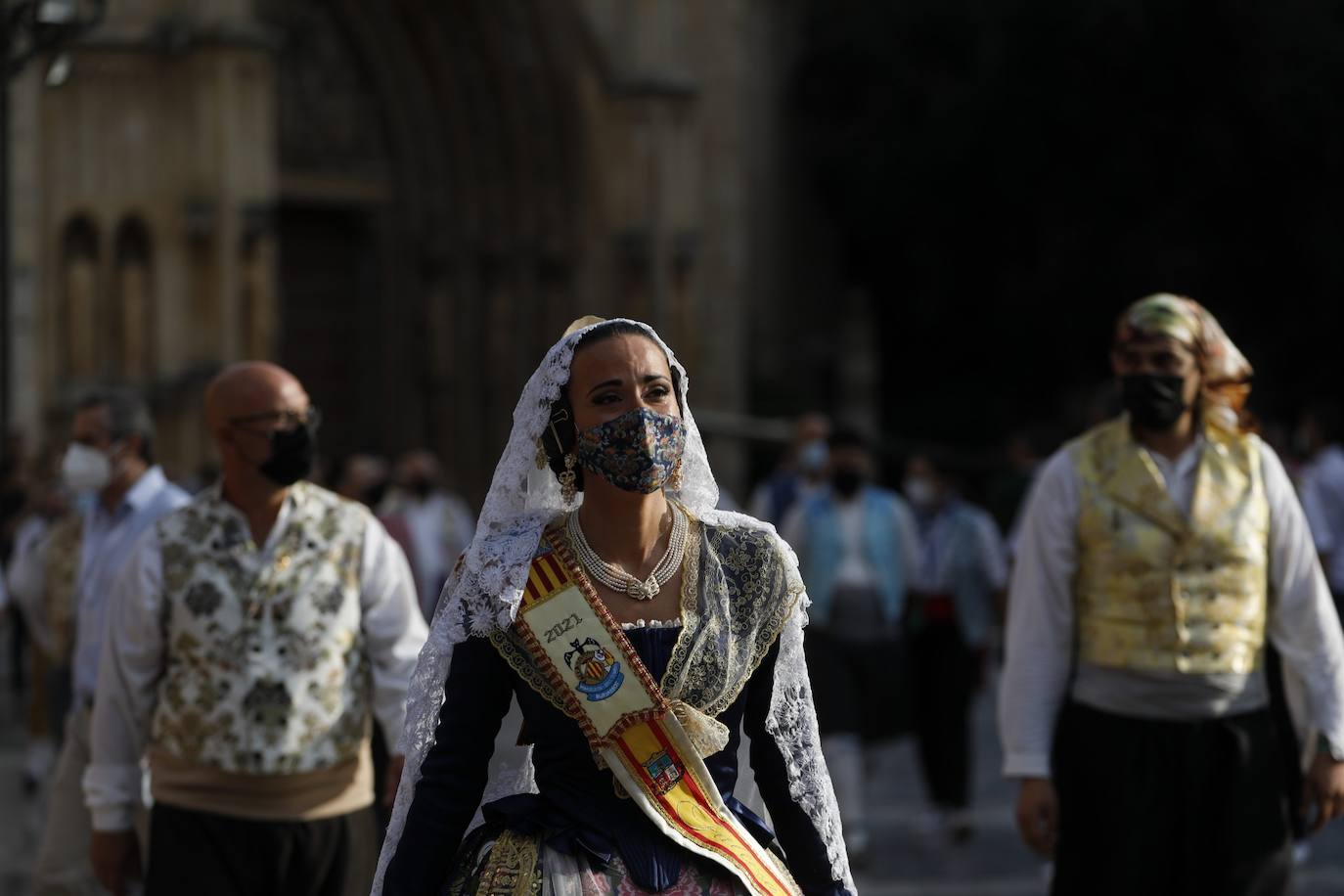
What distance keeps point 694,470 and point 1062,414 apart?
80.6 ft

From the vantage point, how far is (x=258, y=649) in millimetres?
5328

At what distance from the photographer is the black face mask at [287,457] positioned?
18.1 feet

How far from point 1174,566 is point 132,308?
13.6m

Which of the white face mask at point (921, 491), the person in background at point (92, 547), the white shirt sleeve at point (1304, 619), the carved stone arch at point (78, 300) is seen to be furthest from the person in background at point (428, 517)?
the white shirt sleeve at point (1304, 619)

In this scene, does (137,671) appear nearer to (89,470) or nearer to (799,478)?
(89,470)

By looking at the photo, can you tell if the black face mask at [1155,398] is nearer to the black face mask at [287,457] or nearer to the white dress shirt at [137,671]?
the white dress shirt at [137,671]

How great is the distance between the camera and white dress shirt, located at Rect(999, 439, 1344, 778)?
559 cm

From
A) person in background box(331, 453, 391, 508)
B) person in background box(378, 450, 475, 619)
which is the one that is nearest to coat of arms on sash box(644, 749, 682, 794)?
person in background box(331, 453, 391, 508)

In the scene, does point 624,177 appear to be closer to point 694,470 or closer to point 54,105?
point 54,105

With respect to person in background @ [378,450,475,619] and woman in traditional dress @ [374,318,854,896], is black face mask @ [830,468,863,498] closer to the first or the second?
person in background @ [378,450,475,619]

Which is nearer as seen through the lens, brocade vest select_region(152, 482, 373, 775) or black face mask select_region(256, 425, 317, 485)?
brocade vest select_region(152, 482, 373, 775)

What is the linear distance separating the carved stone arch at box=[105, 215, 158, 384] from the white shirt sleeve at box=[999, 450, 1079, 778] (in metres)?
13.1

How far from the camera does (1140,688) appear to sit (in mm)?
5609

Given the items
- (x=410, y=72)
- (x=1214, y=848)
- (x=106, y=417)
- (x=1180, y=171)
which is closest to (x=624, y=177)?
(x=410, y=72)
